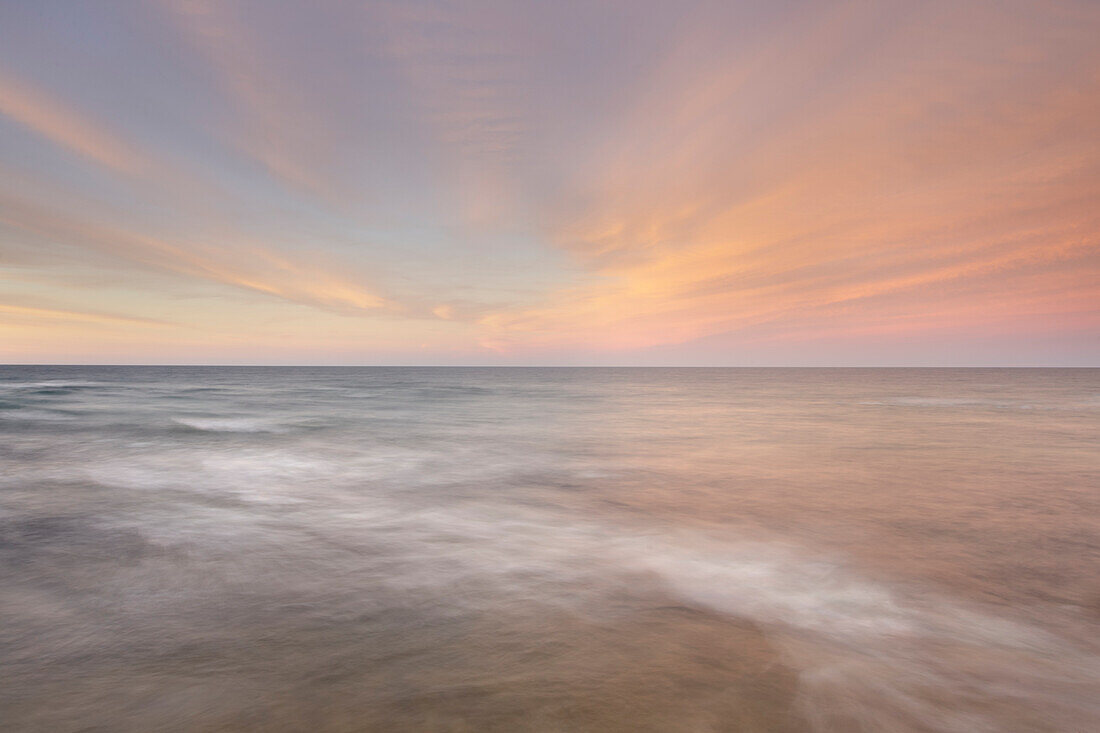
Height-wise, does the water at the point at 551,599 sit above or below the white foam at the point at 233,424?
below

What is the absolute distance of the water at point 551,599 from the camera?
12.4 feet

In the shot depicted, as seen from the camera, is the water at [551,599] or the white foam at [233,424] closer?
the water at [551,599]

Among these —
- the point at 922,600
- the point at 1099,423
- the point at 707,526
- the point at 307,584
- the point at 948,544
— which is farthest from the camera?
the point at 1099,423

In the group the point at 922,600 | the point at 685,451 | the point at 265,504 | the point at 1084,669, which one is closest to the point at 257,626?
the point at 265,504

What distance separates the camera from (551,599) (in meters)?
5.54

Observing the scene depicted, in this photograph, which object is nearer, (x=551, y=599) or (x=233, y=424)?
(x=551, y=599)

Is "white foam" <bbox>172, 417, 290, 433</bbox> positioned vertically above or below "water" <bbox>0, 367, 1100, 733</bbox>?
above

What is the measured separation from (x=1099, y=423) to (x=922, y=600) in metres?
26.8

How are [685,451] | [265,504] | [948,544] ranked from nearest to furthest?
[948,544] → [265,504] → [685,451]

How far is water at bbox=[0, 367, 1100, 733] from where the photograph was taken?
378 cm

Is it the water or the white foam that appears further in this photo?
the white foam

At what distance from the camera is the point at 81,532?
7773mm

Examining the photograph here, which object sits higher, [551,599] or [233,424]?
[233,424]

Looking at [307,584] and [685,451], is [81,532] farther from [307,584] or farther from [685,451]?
[685,451]
